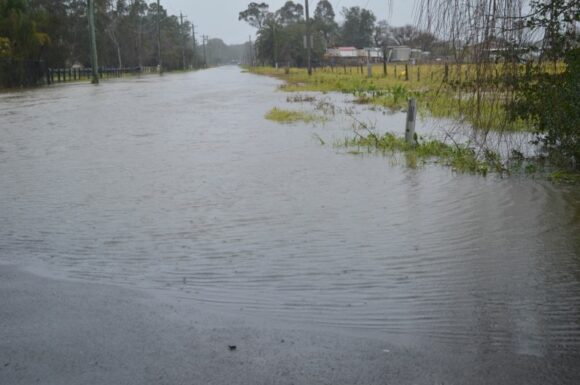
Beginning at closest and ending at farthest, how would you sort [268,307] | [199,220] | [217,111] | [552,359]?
1. [552,359]
2. [268,307]
3. [199,220]
4. [217,111]

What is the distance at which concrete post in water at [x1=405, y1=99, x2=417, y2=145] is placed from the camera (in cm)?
1165

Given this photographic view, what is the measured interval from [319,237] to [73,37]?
234 ft

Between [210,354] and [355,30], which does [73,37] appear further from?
[210,354]

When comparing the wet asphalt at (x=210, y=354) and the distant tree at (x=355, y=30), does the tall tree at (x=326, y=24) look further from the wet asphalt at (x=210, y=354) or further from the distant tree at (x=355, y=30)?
the wet asphalt at (x=210, y=354)

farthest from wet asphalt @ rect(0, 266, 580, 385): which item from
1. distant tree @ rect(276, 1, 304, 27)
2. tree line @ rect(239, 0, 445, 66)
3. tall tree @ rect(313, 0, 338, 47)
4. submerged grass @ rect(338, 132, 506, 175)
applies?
distant tree @ rect(276, 1, 304, 27)

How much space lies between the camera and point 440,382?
348 cm

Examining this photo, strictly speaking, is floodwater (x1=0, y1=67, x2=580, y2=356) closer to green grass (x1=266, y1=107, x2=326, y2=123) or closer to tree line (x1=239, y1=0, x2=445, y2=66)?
green grass (x1=266, y1=107, x2=326, y2=123)

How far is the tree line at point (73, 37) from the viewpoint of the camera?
145 feet

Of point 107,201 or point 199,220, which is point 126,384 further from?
point 107,201

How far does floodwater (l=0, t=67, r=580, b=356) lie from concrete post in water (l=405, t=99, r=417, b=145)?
3.78 ft

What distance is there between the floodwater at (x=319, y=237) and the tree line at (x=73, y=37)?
1388 inches

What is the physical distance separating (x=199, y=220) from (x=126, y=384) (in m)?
3.87

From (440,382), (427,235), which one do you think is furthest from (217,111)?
(440,382)

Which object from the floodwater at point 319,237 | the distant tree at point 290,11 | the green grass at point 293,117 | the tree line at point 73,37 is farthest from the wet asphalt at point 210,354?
the distant tree at point 290,11
